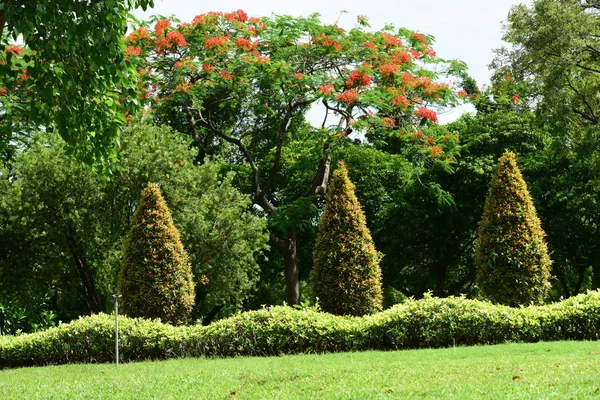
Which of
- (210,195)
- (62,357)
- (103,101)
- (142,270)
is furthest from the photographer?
(210,195)

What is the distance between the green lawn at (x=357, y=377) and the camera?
836 centimetres

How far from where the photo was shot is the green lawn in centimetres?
836

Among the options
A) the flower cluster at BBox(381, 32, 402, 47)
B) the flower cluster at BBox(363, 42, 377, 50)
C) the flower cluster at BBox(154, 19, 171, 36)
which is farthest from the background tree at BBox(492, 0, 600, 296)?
the flower cluster at BBox(154, 19, 171, 36)

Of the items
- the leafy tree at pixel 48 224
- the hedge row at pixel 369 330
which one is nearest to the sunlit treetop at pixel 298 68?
the leafy tree at pixel 48 224

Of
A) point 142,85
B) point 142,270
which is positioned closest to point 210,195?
point 142,85

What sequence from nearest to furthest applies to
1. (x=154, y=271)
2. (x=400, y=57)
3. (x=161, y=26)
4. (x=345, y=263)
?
1. (x=154, y=271)
2. (x=345, y=263)
3. (x=400, y=57)
4. (x=161, y=26)

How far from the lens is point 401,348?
48.0 ft

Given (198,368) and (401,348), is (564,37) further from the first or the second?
(198,368)

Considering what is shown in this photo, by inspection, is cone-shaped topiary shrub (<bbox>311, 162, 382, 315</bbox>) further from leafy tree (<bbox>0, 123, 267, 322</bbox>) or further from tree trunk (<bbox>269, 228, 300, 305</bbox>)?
tree trunk (<bbox>269, 228, 300, 305</bbox>)

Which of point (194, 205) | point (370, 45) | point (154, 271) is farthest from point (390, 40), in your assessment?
point (154, 271)

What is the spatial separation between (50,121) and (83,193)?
732 centimetres

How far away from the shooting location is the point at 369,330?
14.7 metres

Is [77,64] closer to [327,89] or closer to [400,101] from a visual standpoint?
[327,89]

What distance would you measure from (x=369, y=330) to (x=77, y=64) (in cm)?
780
